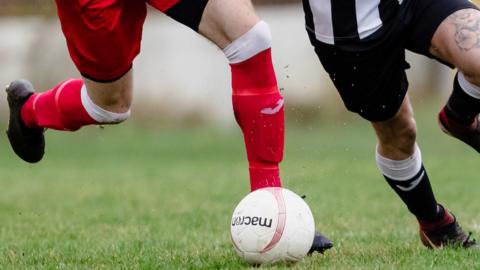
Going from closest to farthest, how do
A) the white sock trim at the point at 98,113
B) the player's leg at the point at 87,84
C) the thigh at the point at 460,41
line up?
the thigh at the point at 460,41
the player's leg at the point at 87,84
the white sock trim at the point at 98,113

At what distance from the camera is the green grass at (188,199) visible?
453 centimetres

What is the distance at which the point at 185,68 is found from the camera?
17906 millimetres

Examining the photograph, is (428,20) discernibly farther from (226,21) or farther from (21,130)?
(21,130)

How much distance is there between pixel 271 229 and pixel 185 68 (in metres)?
14.1

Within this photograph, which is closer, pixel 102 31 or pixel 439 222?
pixel 102 31

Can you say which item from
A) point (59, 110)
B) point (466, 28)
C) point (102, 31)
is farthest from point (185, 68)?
point (466, 28)

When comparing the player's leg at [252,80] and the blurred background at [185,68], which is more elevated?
the player's leg at [252,80]

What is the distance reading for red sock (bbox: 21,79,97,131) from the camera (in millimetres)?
4895

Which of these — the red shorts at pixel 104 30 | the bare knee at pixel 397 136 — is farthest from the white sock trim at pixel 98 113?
the bare knee at pixel 397 136

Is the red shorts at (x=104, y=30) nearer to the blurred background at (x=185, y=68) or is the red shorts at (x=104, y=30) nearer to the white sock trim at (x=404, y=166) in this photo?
the white sock trim at (x=404, y=166)

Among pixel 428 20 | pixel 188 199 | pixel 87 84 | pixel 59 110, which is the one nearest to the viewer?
pixel 428 20

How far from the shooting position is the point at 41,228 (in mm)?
6301

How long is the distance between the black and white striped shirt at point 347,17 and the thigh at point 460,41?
239mm

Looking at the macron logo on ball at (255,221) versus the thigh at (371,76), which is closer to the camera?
the macron logo on ball at (255,221)
